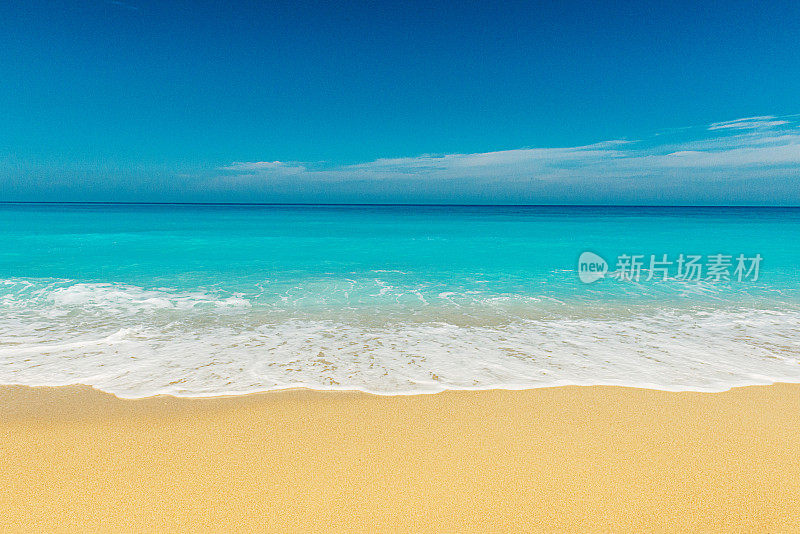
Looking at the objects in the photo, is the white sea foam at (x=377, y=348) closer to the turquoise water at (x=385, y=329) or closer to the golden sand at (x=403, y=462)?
the turquoise water at (x=385, y=329)

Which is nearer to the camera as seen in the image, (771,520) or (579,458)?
(771,520)

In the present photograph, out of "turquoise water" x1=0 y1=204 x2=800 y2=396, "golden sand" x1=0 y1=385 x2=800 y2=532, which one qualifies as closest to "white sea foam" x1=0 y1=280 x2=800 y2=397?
"turquoise water" x1=0 y1=204 x2=800 y2=396

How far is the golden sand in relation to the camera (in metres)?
2.24

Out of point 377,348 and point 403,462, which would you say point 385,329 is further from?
point 403,462

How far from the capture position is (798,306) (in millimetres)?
7281

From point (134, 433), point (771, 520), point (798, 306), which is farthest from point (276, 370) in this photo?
point (798, 306)

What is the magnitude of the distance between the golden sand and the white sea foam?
0.34m

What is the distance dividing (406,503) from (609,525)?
102 centimetres

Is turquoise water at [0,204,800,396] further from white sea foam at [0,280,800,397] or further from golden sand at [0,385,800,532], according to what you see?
golden sand at [0,385,800,532]

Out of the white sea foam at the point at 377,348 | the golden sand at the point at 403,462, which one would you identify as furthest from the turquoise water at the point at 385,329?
the golden sand at the point at 403,462

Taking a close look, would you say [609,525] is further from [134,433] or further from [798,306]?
[798,306]

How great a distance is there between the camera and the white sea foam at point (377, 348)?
3.98 metres

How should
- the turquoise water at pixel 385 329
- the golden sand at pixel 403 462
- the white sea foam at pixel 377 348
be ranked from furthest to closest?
the turquoise water at pixel 385 329, the white sea foam at pixel 377 348, the golden sand at pixel 403 462

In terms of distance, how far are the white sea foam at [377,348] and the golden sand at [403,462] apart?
0.34 meters
